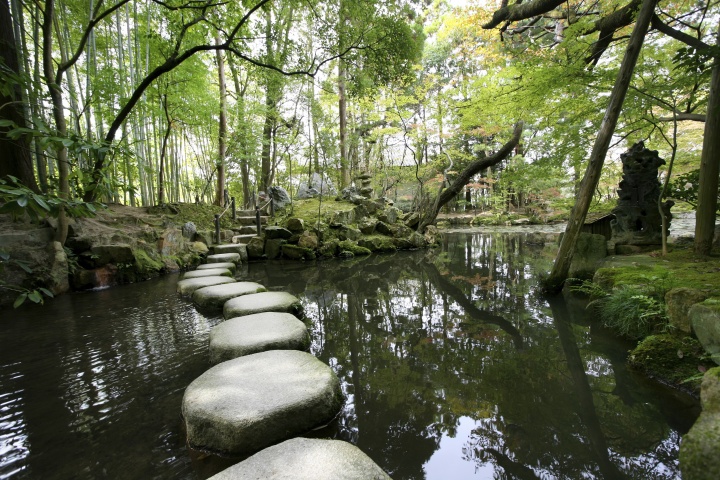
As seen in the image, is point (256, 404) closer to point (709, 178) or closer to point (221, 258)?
point (709, 178)

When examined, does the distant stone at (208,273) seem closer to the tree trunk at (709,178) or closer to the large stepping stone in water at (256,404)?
the large stepping stone in water at (256,404)

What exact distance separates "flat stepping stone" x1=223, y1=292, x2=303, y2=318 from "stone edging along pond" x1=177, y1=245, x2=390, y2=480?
0.58m

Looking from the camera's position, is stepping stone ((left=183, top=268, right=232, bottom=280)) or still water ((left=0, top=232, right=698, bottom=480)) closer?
still water ((left=0, top=232, right=698, bottom=480))

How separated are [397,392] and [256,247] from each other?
7524 millimetres

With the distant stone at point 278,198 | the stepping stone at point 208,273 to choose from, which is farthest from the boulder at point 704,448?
the distant stone at point 278,198

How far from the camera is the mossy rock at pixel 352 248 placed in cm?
975

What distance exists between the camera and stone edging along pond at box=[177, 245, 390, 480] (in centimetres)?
122

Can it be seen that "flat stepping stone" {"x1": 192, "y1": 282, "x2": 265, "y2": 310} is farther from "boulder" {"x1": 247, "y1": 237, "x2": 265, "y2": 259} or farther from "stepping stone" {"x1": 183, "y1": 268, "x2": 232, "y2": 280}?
"boulder" {"x1": 247, "y1": 237, "x2": 265, "y2": 259}

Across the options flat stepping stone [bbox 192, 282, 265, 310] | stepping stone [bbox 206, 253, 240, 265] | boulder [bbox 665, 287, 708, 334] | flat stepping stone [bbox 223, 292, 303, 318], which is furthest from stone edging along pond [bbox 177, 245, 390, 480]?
stepping stone [bbox 206, 253, 240, 265]

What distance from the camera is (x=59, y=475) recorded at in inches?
59.9

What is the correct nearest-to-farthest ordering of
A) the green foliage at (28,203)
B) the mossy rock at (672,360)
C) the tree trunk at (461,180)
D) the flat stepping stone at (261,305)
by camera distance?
1. the green foliage at (28,203)
2. the mossy rock at (672,360)
3. the flat stepping stone at (261,305)
4. the tree trunk at (461,180)

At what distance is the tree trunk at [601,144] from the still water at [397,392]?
0.59 meters

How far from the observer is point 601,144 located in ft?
13.1

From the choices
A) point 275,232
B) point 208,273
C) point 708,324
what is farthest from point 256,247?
point 708,324
